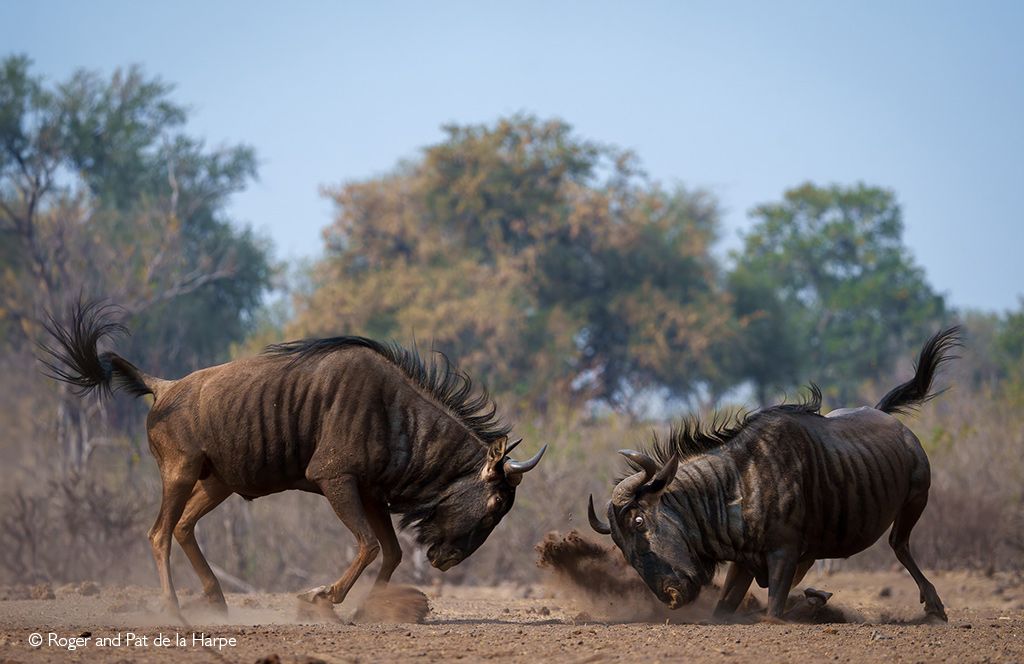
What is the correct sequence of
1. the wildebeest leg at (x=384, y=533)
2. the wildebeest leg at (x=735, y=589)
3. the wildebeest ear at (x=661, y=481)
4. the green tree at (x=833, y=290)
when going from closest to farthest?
the wildebeest ear at (x=661, y=481)
the wildebeest leg at (x=735, y=589)
the wildebeest leg at (x=384, y=533)
the green tree at (x=833, y=290)

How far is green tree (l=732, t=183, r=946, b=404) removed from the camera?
3609 centimetres

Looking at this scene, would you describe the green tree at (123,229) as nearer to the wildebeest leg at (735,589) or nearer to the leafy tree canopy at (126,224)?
the leafy tree canopy at (126,224)

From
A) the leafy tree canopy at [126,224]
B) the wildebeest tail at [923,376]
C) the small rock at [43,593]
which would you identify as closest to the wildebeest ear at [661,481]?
the wildebeest tail at [923,376]

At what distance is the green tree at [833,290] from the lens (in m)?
36.1

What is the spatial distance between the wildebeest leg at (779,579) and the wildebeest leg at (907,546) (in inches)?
49.4

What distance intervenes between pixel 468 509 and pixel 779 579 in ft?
7.43

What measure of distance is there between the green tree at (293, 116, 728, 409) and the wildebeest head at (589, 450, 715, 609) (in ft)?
76.4

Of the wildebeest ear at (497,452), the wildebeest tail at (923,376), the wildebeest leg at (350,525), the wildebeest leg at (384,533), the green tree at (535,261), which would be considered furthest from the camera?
the green tree at (535,261)

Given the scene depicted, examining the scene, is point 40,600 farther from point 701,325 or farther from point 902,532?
point 701,325

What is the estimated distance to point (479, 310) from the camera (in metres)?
30.1

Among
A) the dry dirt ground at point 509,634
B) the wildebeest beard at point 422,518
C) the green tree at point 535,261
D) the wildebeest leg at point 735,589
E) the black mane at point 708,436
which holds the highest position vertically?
the green tree at point 535,261

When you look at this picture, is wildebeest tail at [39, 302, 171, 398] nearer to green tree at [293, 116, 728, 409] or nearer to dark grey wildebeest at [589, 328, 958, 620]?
dark grey wildebeest at [589, 328, 958, 620]

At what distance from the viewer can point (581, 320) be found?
110 ft

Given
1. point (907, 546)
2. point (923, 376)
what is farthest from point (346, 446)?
point (923, 376)
